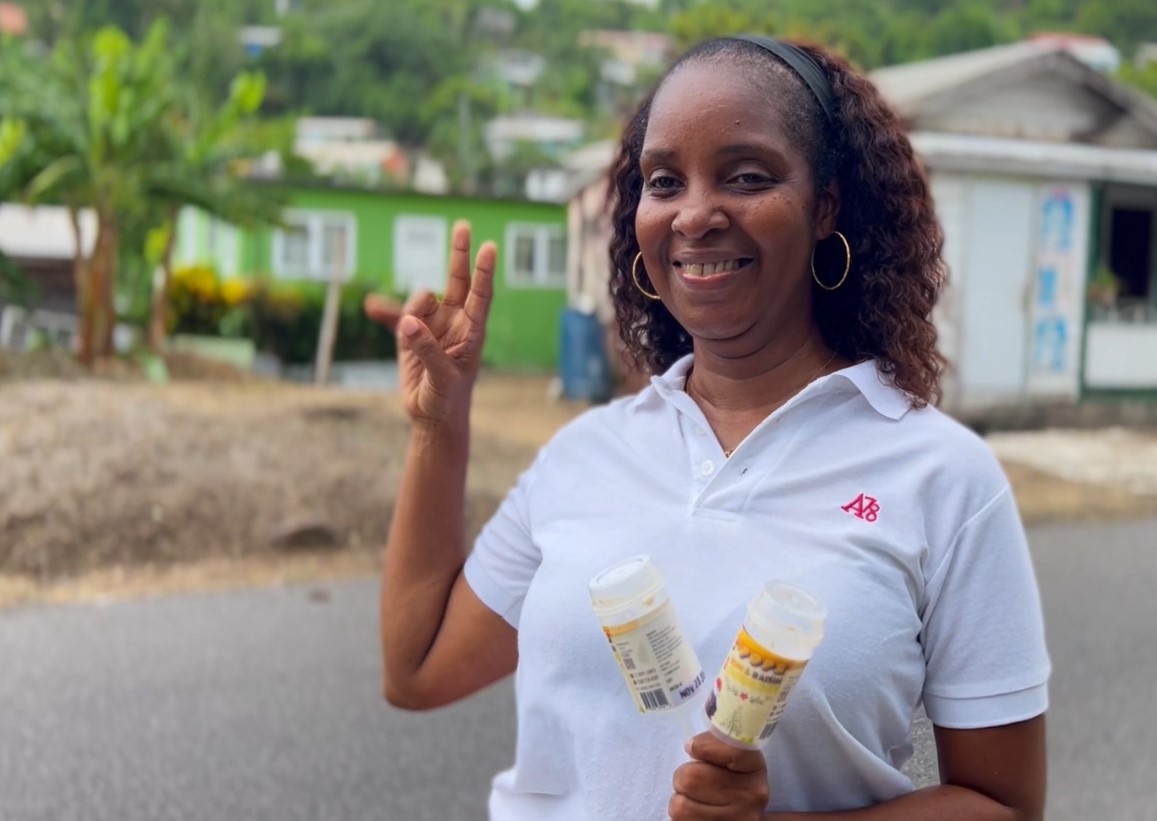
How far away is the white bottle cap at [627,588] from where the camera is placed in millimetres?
1407

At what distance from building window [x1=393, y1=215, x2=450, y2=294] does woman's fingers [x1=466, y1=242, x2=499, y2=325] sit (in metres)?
19.4

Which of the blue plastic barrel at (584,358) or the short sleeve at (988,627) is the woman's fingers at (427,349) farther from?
the blue plastic barrel at (584,358)

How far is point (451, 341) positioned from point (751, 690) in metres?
0.84

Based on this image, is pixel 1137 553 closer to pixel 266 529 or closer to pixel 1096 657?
pixel 1096 657

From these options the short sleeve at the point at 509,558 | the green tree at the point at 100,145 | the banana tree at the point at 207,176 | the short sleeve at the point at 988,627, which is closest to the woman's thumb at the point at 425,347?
the short sleeve at the point at 509,558

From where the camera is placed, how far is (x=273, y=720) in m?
4.93

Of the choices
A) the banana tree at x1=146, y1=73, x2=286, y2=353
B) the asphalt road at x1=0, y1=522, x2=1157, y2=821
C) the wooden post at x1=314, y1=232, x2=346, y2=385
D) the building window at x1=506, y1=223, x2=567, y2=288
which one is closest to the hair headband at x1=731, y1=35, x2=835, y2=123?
the asphalt road at x1=0, y1=522, x2=1157, y2=821

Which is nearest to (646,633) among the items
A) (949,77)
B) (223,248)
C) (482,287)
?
(482,287)

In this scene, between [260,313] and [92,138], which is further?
[260,313]

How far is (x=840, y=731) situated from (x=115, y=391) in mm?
9727

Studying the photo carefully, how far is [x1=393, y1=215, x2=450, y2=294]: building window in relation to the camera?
21297mm

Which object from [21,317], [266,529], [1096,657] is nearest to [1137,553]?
[1096,657]

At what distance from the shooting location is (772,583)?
1388 mm

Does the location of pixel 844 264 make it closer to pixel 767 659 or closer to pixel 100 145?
pixel 767 659
